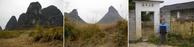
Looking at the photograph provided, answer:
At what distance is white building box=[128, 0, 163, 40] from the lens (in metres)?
10.2

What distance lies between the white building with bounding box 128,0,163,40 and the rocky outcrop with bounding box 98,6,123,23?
6.57ft

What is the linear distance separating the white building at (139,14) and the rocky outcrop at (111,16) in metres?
2.00

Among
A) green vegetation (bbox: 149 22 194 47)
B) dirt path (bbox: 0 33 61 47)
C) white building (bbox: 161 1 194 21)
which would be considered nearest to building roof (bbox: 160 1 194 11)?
white building (bbox: 161 1 194 21)

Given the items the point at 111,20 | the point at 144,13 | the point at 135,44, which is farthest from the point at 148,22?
the point at 111,20

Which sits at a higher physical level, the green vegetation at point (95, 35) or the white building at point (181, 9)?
the white building at point (181, 9)

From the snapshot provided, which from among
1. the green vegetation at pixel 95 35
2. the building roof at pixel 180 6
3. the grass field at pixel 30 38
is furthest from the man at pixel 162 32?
the building roof at pixel 180 6

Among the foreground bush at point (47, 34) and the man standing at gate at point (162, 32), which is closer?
the foreground bush at point (47, 34)

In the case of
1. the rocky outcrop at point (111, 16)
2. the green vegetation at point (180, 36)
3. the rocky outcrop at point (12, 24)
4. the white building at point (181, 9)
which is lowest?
the green vegetation at point (180, 36)

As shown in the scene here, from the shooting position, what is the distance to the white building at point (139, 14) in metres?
10.2

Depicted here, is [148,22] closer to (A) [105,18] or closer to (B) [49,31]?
(A) [105,18]

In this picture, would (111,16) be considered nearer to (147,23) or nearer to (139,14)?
(139,14)

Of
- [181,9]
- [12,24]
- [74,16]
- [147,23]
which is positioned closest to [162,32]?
[147,23]

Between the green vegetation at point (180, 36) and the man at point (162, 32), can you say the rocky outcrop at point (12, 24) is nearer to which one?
the green vegetation at point (180, 36)

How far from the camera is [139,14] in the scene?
1041 cm
